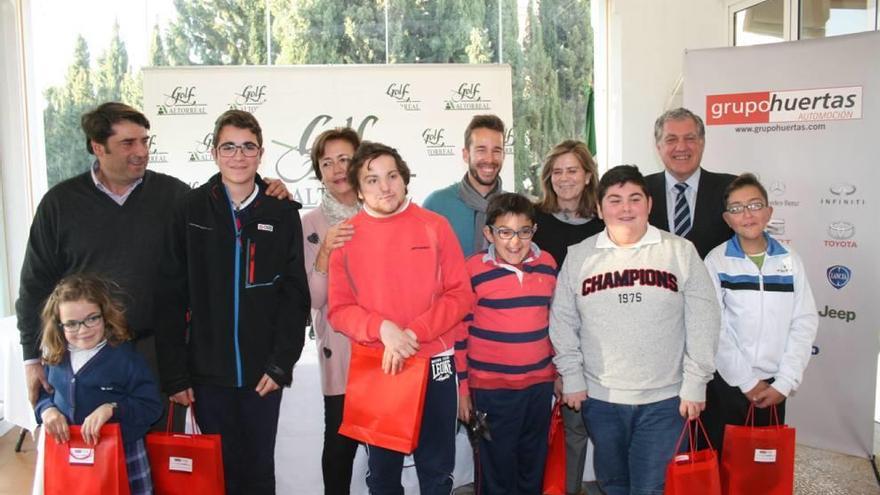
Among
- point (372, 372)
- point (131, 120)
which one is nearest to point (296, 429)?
point (372, 372)

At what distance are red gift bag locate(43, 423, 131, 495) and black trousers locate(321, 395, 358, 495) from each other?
0.67 meters

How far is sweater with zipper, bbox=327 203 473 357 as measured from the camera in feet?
6.42

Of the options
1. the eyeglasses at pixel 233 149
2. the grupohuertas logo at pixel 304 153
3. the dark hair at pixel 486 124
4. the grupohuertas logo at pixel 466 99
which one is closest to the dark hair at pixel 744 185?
the dark hair at pixel 486 124

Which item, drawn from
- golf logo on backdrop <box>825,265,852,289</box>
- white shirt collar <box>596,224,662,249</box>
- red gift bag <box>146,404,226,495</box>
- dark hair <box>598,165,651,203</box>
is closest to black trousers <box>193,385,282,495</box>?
red gift bag <box>146,404,226,495</box>

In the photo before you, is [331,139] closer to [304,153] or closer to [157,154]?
[304,153]

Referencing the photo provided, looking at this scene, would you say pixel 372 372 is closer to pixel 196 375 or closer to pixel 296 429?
pixel 196 375

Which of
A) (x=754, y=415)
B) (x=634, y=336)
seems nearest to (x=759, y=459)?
(x=754, y=415)

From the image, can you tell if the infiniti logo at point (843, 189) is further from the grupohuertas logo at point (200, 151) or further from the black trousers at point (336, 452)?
the grupohuertas logo at point (200, 151)

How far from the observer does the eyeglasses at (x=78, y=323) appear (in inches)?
78.7

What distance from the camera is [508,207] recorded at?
2189 mm

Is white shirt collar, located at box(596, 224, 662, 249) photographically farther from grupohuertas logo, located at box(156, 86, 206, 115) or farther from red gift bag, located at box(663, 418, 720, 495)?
grupohuertas logo, located at box(156, 86, 206, 115)

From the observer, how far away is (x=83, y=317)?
1.99m

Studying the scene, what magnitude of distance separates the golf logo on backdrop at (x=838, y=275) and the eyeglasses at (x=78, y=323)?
3.49 metres

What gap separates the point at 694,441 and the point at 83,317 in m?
2.03
